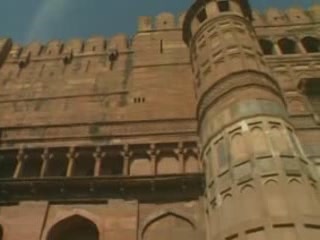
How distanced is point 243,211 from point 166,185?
2138 mm

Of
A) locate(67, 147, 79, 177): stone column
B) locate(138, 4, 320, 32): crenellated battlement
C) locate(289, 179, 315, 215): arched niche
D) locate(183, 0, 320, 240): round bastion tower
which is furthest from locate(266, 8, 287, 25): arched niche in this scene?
locate(289, 179, 315, 215): arched niche

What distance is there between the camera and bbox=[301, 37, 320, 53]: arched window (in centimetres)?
1428

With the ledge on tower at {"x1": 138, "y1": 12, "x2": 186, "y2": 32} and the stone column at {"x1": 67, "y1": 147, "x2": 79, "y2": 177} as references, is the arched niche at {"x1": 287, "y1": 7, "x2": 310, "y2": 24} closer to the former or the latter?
the ledge on tower at {"x1": 138, "y1": 12, "x2": 186, "y2": 32}

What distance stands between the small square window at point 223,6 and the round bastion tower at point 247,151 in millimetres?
814

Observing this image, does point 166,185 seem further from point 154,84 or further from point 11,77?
point 11,77

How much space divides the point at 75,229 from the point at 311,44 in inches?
330

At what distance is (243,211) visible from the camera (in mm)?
7891

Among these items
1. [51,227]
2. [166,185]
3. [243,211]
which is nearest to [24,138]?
[51,227]

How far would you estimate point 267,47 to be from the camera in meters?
14.5

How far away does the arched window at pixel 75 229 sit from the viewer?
30.6 feet

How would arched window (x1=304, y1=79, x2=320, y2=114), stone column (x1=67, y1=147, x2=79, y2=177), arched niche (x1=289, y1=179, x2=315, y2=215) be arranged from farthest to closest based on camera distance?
arched window (x1=304, y1=79, x2=320, y2=114), stone column (x1=67, y1=147, x2=79, y2=177), arched niche (x1=289, y1=179, x2=315, y2=215)

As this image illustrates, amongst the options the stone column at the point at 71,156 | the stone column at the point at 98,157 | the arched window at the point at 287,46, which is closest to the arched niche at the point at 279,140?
the stone column at the point at 98,157

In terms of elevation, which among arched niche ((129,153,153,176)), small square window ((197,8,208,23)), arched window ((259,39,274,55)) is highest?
arched window ((259,39,274,55))

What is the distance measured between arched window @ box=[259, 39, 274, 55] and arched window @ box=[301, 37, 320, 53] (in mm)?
861
